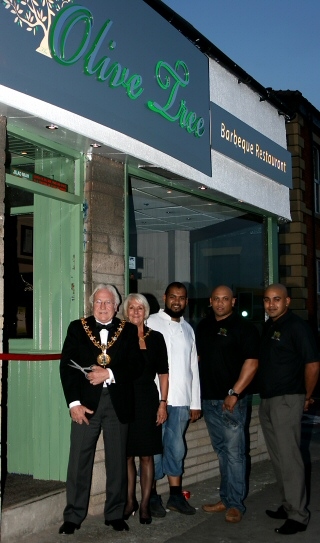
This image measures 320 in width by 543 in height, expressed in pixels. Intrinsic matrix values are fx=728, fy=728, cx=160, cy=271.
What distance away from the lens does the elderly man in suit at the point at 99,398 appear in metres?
5.73

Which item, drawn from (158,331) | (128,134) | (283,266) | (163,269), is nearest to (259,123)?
(163,269)

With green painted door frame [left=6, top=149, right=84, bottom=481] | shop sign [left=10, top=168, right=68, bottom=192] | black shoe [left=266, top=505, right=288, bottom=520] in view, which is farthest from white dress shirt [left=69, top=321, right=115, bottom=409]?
black shoe [left=266, top=505, right=288, bottom=520]

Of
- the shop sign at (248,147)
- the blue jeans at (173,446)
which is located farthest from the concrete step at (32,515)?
the shop sign at (248,147)

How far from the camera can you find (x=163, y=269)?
8.62 m

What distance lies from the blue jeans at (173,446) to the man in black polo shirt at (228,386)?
32 centimetres

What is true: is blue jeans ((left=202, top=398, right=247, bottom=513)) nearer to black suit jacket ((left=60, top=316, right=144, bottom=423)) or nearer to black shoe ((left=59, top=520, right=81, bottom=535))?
black suit jacket ((left=60, top=316, right=144, bottom=423))

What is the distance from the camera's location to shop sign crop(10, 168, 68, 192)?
5821 mm

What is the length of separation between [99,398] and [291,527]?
1972 millimetres

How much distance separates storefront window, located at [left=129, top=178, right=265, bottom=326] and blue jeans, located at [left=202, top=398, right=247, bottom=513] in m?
1.72

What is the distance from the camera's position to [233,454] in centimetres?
661

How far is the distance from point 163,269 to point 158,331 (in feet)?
6.69

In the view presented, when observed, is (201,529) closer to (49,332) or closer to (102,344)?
(102,344)

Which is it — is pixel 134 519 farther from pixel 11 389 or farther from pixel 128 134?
pixel 128 134

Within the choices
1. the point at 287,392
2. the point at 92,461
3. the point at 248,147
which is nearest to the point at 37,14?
the point at 92,461
